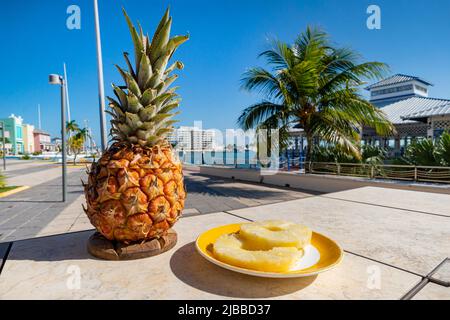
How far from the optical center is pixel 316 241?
1774mm

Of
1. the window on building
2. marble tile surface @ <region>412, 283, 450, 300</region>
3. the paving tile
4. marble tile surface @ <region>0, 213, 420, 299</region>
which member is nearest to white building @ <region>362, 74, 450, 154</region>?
the paving tile

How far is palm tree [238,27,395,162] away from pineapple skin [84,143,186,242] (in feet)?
21.5

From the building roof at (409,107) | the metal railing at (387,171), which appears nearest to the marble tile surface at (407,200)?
the metal railing at (387,171)

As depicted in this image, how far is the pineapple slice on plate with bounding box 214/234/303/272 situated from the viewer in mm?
1302

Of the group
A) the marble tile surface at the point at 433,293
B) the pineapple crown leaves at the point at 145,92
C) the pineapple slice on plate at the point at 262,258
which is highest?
the pineapple crown leaves at the point at 145,92

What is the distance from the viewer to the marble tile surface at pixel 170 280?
130 centimetres

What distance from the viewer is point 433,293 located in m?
1.33

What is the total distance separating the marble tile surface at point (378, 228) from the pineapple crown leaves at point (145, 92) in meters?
1.80

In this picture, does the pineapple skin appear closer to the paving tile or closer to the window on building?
the paving tile

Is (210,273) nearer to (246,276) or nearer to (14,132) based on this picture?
(246,276)

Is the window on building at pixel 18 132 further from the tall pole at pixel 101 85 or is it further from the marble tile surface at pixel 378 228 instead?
the marble tile surface at pixel 378 228

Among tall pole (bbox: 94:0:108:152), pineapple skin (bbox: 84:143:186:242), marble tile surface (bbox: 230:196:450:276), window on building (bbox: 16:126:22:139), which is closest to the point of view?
pineapple skin (bbox: 84:143:186:242)

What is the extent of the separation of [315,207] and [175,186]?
8.26 ft

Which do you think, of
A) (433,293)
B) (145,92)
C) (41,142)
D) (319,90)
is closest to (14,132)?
(41,142)
